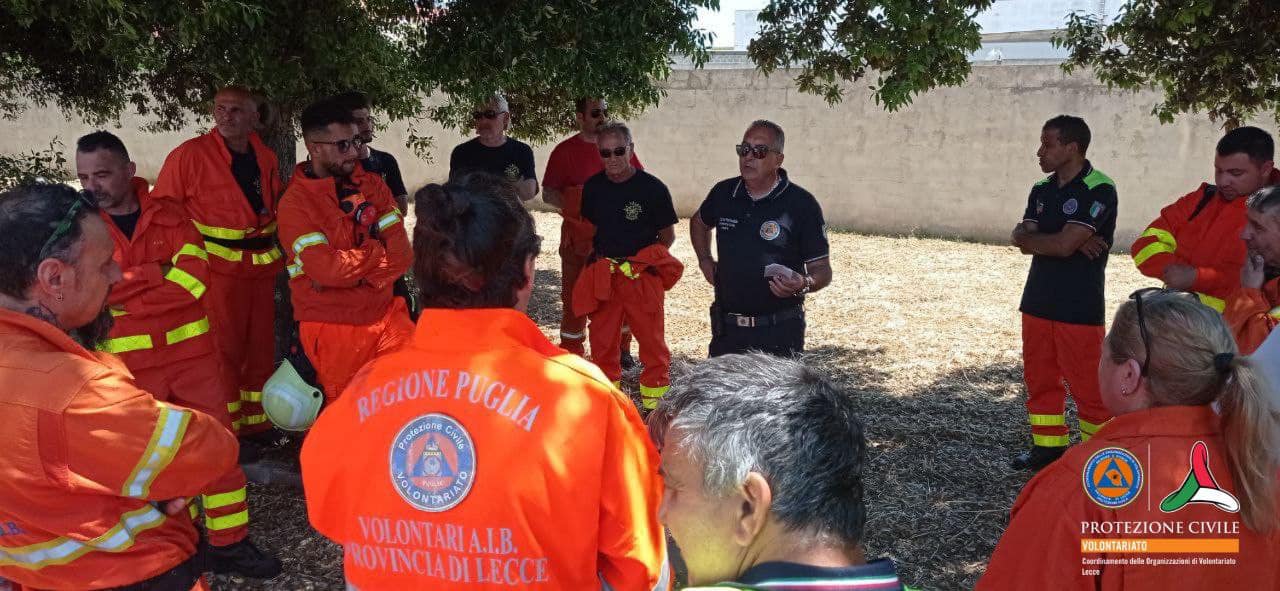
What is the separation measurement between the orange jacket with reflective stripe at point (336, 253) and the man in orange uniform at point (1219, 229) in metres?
3.93

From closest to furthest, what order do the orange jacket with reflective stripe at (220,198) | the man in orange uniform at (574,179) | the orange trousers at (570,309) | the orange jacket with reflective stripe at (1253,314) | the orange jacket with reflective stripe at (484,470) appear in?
1. the orange jacket with reflective stripe at (484,470)
2. the orange jacket with reflective stripe at (1253,314)
3. the orange jacket with reflective stripe at (220,198)
4. the man in orange uniform at (574,179)
5. the orange trousers at (570,309)

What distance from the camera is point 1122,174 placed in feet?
43.5

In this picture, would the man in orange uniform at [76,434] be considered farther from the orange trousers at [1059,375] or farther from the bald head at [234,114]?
the orange trousers at [1059,375]

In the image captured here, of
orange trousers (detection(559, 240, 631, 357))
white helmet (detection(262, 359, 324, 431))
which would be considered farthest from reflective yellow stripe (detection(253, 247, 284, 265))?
orange trousers (detection(559, 240, 631, 357))

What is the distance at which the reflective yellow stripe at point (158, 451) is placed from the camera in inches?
82.7

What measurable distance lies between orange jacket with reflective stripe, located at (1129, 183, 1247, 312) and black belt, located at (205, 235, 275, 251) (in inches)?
191

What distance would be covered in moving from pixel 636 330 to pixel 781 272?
60.1 inches

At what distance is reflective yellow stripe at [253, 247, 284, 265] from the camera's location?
203 inches

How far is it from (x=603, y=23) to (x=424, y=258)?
9.62ft

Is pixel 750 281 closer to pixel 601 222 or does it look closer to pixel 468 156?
pixel 601 222

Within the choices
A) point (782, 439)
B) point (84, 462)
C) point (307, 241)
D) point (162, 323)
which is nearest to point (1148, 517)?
point (782, 439)

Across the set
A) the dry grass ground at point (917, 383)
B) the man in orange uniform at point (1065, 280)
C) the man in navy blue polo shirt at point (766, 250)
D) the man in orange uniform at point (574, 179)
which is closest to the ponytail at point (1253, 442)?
the dry grass ground at point (917, 383)

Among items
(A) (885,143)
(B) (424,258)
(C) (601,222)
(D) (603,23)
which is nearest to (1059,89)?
(A) (885,143)

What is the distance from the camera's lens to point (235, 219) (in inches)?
195
